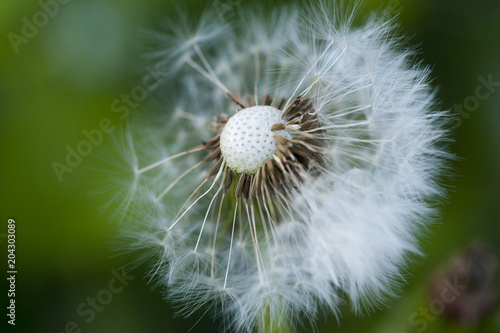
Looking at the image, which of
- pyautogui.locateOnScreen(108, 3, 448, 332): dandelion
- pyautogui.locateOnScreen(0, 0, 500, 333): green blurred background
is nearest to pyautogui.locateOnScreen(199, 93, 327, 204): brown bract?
pyautogui.locateOnScreen(108, 3, 448, 332): dandelion

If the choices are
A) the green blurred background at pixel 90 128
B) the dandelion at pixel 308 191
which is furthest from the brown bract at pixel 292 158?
the green blurred background at pixel 90 128

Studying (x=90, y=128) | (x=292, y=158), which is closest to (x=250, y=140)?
(x=292, y=158)

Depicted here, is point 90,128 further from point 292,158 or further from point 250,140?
point 292,158

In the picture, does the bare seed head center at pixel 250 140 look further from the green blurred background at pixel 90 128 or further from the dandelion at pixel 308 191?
the green blurred background at pixel 90 128

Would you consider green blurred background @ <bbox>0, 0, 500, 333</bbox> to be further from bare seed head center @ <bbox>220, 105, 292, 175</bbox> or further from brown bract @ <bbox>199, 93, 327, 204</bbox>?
bare seed head center @ <bbox>220, 105, 292, 175</bbox>

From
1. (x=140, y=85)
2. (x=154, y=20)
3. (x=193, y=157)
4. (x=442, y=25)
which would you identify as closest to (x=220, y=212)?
(x=193, y=157)

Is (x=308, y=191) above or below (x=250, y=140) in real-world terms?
below

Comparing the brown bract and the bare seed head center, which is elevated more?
the bare seed head center
